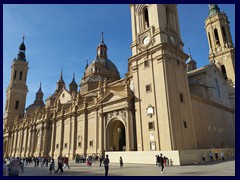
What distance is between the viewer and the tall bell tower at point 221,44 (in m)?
50.7

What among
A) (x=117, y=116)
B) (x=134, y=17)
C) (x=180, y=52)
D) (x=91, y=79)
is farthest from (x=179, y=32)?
(x=91, y=79)

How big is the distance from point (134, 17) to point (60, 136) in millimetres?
26465

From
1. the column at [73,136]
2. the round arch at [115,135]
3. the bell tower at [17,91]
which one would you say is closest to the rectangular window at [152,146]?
the round arch at [115,135]

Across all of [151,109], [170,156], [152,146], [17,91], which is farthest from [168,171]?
[17,91]

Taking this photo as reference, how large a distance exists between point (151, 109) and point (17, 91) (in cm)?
6160

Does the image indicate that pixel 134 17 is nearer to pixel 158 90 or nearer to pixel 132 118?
pixel 158 90

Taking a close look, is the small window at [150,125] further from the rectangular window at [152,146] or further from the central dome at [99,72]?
the central dome at [99,72]

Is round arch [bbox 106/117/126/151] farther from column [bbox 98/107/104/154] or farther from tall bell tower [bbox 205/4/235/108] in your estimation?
tall bell tower [bbox 205/4/235/108]

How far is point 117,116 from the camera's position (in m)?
31.0

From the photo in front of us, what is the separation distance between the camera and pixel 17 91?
73.6 metres

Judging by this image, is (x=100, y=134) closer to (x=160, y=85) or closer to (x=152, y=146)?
(x=152, y=146)

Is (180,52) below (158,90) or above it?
above

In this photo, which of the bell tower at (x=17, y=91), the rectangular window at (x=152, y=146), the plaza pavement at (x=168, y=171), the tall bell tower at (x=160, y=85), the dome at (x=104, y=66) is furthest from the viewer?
the bell tower at (x=17, y=91)

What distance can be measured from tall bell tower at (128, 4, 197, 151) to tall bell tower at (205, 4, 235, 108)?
25.2m
